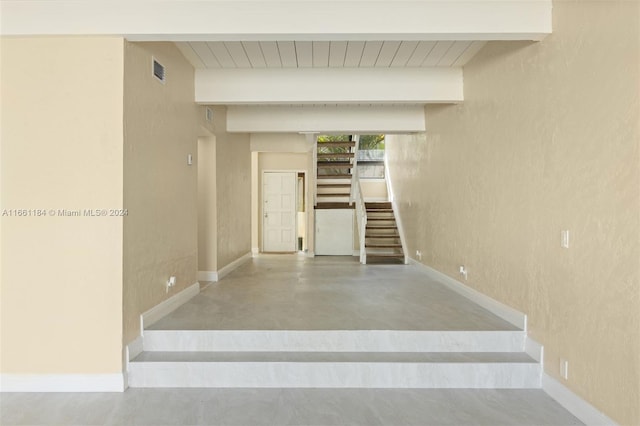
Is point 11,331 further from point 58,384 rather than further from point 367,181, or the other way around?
point 367,181

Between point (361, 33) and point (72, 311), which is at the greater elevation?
point (361, 33)

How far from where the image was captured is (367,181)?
34.3 feet

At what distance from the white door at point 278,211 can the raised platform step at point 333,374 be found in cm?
640

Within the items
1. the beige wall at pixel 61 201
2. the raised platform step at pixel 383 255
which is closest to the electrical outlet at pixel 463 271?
the raised platform step at pixel 383 255

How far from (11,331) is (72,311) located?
1.62ft

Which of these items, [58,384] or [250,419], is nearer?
[250,419]

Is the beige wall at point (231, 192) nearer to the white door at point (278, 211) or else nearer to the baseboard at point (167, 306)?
the baseboard at point (167, 306)

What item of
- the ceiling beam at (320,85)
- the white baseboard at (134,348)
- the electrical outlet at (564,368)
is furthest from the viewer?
the ceiling beam at (320,85)

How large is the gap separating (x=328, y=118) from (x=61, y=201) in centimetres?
380

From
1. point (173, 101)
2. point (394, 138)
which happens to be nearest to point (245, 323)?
point (173, 101)

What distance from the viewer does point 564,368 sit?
264 cm

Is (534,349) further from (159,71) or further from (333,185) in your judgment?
(333,185)

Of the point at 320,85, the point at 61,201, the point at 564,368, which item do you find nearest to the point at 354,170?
the point at 320,85

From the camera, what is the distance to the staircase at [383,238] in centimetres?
771
